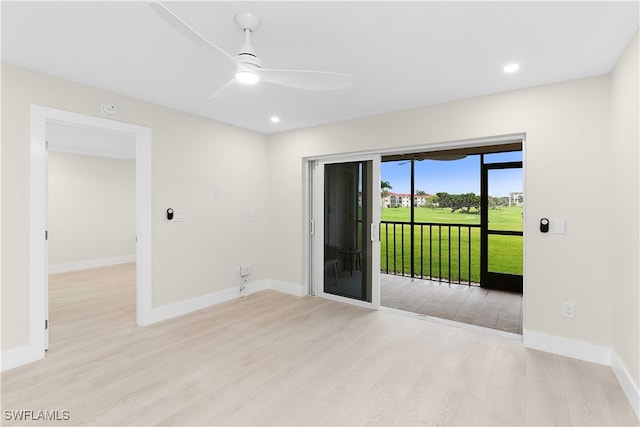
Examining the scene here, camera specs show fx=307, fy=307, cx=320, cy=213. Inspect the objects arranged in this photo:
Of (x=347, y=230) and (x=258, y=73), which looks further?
(x=347, y=230)

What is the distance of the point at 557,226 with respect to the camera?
8.91 ft

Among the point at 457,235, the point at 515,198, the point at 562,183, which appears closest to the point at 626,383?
the point at 562,183

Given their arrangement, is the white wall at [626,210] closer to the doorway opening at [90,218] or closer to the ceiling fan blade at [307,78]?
the ceiling fan blade at [307,78]

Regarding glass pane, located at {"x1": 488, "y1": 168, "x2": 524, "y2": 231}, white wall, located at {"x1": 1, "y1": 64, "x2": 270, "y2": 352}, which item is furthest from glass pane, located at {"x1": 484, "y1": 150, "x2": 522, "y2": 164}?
white wall, located at {"x1": 1, "y1": 64, "x2": 270, "y2": 352}

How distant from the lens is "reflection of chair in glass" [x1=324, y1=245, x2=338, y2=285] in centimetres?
439

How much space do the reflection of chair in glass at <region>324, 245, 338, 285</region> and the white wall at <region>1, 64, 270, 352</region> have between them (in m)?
1.01

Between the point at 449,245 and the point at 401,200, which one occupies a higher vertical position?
the point at 401,200

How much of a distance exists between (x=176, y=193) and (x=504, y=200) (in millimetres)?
4717

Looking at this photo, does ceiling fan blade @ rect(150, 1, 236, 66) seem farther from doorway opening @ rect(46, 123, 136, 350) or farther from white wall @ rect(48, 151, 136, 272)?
white wall @ rect(48, 151, 136, 272)

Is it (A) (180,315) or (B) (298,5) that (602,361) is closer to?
(B) (298,5)

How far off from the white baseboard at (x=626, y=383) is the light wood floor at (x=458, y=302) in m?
0.85
